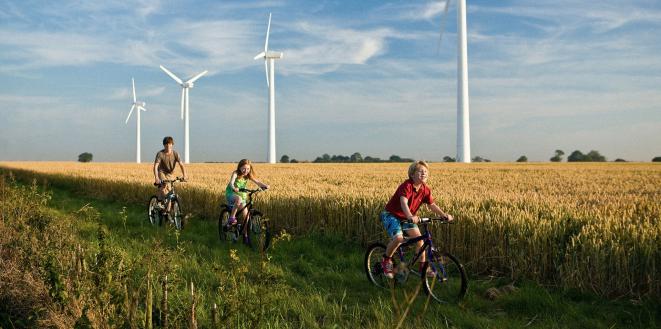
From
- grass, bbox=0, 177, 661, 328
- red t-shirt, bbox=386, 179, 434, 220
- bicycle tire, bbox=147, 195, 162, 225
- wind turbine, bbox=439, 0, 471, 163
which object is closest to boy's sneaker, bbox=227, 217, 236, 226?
grass, bbox=0, 177, 661, 328

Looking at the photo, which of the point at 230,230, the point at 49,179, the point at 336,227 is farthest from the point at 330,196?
the point at 49,179

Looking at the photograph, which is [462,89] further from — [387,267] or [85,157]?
[85,157]

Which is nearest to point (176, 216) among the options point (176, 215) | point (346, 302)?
point (176, 215)

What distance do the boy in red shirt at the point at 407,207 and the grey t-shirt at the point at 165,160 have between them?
825cm

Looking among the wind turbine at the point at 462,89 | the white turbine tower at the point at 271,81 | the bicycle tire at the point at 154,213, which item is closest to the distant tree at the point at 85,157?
the white turbine tower at the point at 271,81

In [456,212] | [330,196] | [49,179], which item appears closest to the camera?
[456,212]

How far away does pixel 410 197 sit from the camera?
734 cm

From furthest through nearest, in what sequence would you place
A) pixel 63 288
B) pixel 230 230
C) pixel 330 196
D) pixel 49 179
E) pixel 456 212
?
1. pixel 49 179
2. pixel 330 196
3. pixel 230 230
4. pixel 456 212
5. pixel 63 288

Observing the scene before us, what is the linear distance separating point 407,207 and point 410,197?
299 millimetres

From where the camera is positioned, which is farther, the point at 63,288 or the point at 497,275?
the point at 497,275

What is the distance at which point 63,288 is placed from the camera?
5.61 metres

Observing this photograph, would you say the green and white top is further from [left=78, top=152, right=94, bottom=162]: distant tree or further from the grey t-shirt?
[left=78, top=152, right=94, bottom=162]: distant tree

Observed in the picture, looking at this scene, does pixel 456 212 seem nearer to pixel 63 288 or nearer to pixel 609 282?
pixel 609 282

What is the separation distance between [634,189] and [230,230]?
15095mm
